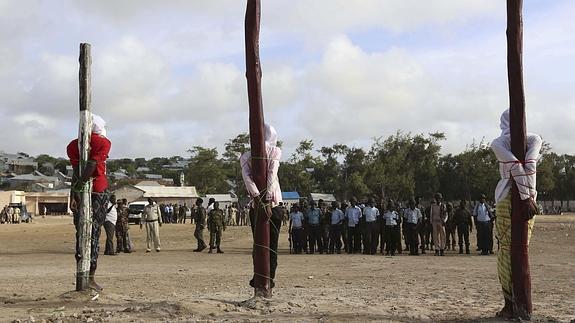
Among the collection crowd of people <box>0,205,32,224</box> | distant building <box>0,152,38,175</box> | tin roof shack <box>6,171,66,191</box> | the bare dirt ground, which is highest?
distant building <box>0,152,38,175</box>

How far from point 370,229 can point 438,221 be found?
2162mm

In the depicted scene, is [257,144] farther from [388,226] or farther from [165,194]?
[165,194]

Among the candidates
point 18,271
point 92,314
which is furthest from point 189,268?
point 92,314

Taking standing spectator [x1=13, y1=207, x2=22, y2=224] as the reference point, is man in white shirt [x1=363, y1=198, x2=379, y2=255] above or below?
below

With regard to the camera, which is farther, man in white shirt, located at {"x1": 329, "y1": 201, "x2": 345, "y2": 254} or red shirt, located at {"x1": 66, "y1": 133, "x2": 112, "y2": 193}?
man in white shirt, located at {"x1": 329, "y1": 201, "x2": 345, "y2": 254}

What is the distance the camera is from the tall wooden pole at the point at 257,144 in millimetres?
7910

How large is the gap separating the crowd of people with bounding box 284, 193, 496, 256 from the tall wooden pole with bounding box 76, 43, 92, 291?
1279 cm

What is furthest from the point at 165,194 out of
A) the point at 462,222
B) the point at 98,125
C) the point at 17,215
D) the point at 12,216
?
the point at 98,125

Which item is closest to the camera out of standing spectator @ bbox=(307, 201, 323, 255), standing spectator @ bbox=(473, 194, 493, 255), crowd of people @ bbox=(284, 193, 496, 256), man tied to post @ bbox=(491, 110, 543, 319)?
man tied to post @ bbox=(491, 110, 543, 319)

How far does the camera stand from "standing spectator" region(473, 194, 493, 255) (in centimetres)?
1947

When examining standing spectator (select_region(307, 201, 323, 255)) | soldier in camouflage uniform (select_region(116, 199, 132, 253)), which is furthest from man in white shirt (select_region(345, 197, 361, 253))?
soldier in camouflage uniform (select_region(116, 199, 132, 253))

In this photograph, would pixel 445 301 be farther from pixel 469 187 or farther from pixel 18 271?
pixel 469 187

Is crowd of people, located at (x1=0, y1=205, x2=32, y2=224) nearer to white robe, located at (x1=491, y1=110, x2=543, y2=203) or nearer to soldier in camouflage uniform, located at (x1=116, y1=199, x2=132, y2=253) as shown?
soldier in camouflage uniform, located at (x1=116, y1=199, x2=132, y2=253)

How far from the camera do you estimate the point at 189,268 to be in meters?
14.3
